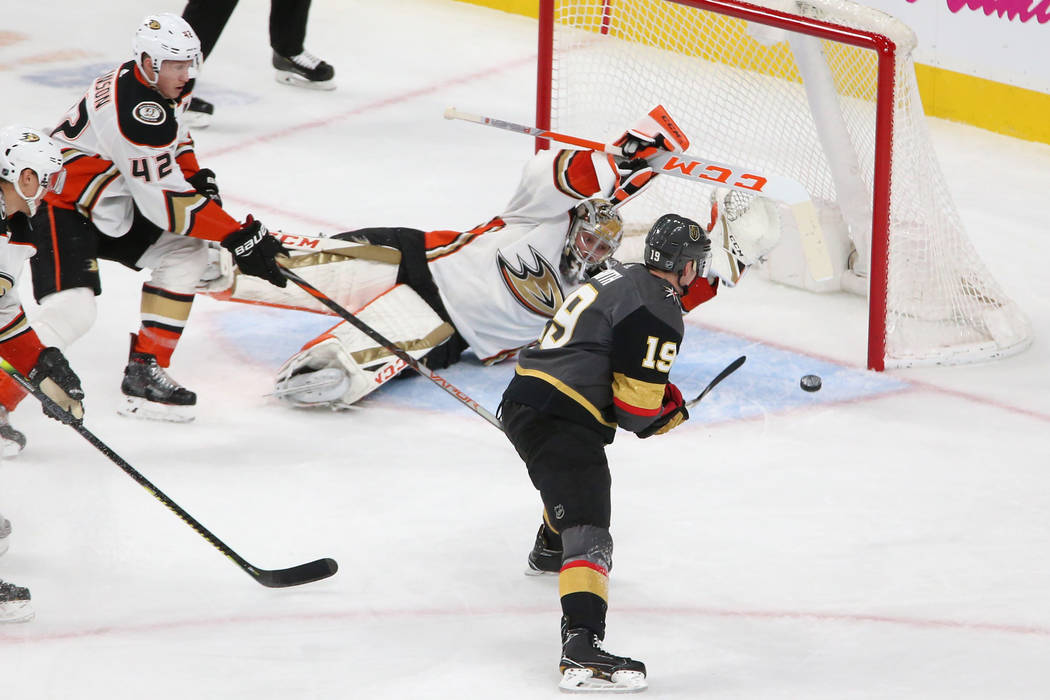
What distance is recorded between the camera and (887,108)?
4.40 m

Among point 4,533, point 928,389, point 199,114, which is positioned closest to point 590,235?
point 928,389

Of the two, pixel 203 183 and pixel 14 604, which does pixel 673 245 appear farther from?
pixel 203 183

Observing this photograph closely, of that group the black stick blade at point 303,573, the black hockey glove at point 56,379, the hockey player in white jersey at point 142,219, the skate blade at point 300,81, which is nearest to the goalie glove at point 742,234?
the hockey player in white jersey at point 142,219

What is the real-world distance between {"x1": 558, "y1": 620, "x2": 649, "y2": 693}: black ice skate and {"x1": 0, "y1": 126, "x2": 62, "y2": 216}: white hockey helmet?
145 centimetres

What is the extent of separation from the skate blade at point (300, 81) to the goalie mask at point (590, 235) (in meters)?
2.86

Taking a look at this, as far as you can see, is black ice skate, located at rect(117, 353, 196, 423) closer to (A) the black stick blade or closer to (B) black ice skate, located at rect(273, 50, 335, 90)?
(A) the black stick blade

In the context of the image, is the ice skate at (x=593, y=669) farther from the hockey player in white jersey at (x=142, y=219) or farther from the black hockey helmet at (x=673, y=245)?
the hockey player in white jersey at (x=142, y=219)

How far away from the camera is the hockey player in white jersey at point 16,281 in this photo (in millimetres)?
3316

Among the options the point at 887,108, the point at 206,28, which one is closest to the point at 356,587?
the point at 887,108

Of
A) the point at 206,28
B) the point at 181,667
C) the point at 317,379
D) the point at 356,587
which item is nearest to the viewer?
the point at 181,667

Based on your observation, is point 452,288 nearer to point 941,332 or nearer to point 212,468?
point 212,468

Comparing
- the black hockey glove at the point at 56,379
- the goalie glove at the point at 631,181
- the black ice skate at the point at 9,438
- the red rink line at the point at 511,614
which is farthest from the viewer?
the goalie glove at the point at 631,181

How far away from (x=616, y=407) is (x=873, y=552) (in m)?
0.87

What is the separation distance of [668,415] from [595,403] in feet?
0.55
